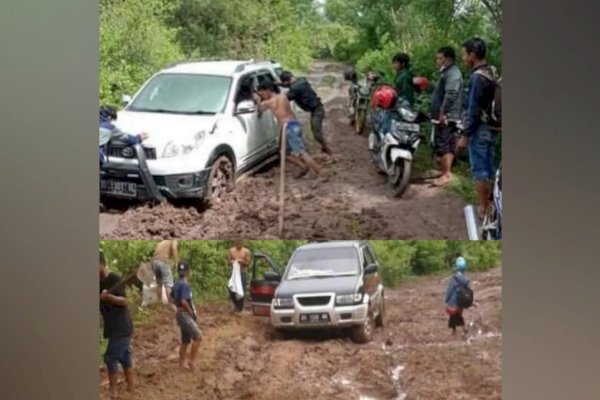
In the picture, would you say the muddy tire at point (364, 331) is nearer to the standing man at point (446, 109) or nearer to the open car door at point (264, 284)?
the open car door at point (264, 284)

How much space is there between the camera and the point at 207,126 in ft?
15.2

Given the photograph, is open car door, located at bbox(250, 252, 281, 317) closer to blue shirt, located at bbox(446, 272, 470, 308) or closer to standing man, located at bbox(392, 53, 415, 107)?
blue shirt, located at bbox(446, 272, 470, 308)

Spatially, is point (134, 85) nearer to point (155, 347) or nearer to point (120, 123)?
point (120, 123)

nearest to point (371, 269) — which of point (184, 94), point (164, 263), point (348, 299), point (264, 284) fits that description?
point (348, 299)

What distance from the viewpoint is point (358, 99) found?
459 cm

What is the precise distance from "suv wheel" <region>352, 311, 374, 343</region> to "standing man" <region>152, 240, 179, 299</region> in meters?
1.02

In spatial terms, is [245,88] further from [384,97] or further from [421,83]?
[421,83]

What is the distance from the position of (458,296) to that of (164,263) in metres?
1.58

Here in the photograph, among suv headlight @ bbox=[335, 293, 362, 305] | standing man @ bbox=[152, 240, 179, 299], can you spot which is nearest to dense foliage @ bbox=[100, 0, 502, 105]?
standing man @ bbox=[152, 240, 179, 299]

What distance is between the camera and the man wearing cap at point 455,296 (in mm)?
4516

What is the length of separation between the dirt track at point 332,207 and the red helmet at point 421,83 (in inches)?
15.0

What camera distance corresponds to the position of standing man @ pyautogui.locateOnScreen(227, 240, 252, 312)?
461cm
